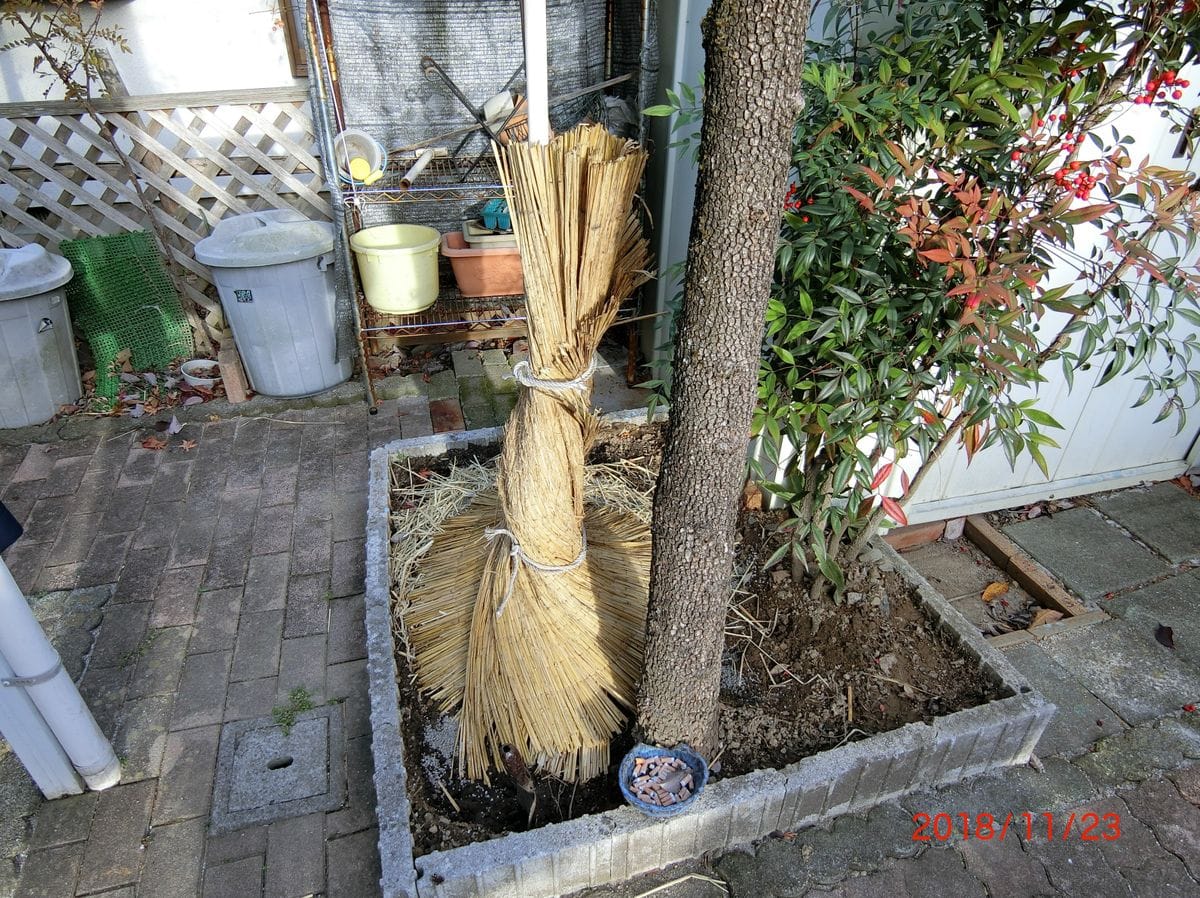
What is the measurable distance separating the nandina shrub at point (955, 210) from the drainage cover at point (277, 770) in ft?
4.77

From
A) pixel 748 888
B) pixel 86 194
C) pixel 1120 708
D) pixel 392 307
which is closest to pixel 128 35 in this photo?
pixel 86 194

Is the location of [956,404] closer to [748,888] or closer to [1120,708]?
[1120,708]

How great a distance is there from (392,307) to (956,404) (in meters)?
2.37

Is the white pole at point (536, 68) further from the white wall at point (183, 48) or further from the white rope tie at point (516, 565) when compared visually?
the white wall at point (183, 48)

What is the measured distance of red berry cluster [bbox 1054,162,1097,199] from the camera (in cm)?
158

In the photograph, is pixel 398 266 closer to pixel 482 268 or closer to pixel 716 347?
pixel 482 268

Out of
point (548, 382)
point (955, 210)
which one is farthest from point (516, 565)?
point (955, 210)

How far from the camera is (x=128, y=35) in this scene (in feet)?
13.7

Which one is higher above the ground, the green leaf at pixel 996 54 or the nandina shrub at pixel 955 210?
the green leaf at pixel 996 54

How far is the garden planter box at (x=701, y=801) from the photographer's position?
5.12ft

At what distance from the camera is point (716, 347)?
137 cm

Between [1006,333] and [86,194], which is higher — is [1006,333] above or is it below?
above

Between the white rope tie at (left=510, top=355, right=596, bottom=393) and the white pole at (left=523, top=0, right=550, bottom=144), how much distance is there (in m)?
0.51

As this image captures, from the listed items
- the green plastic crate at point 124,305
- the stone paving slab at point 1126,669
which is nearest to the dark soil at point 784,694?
the stone paving slab at point 1126,669
